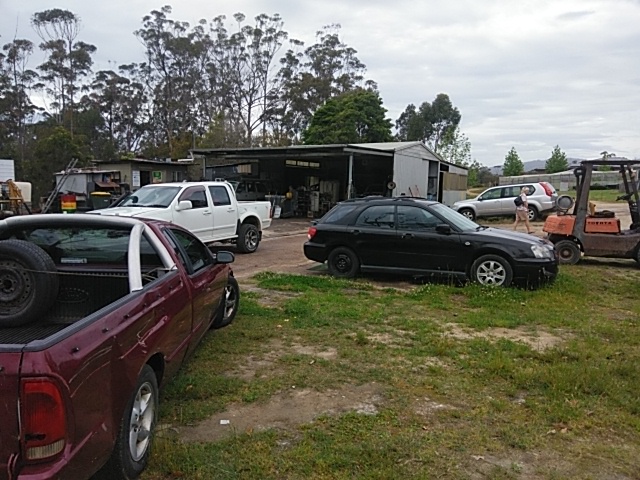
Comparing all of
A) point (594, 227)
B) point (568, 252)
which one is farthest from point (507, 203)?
point (594, 227)

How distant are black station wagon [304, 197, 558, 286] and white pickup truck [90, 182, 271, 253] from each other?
293 centimetres

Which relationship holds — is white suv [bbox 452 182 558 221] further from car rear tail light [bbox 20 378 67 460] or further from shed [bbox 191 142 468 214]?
car rear tail light [bbox 20 378 67 460]

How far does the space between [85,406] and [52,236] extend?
2284 millimetres

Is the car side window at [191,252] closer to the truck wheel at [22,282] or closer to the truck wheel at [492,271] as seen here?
the truck wheel at [22,282]

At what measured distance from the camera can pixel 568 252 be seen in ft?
36.7

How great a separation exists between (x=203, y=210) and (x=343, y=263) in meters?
3.78

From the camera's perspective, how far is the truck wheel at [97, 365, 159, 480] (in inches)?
114

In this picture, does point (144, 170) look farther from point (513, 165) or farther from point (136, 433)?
point (513, 165)

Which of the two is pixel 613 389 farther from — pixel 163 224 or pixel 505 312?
pixel 163 224

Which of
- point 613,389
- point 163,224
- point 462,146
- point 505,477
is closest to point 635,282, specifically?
point 613,389

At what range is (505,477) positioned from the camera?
10.6 feet

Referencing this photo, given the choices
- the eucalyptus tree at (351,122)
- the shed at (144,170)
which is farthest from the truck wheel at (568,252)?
the eucalyptus tree at (351,122)

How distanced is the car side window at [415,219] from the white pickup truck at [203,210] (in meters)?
4.50

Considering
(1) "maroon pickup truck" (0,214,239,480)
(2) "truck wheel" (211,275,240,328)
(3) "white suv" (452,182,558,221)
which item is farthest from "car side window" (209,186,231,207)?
(3) "white suv" (452,182,558,221)
